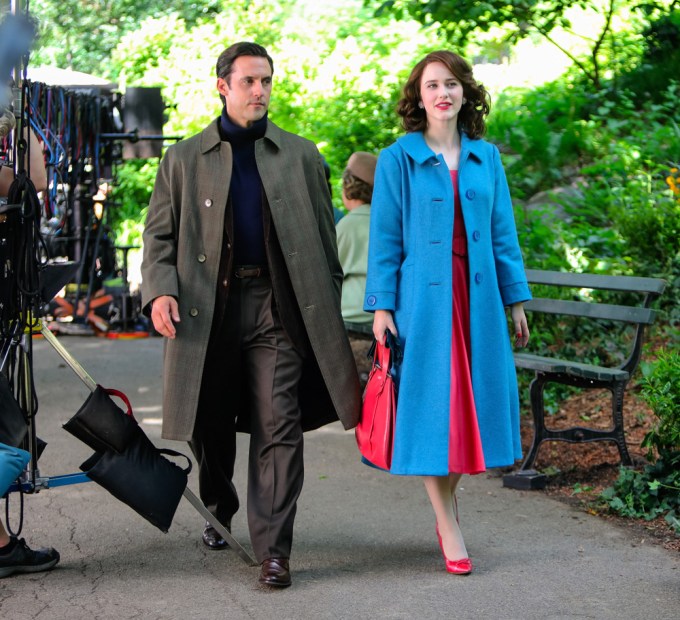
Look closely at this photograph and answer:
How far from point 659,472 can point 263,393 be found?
2107 millimetres

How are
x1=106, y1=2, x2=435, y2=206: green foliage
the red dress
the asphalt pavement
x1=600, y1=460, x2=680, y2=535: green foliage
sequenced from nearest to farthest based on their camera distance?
the asphalt pavement
the red dress
x1=600, y1=460, x2=680, y2=535: green foliage
x1=106, y1=2, x2=435, y2=206: green foliage

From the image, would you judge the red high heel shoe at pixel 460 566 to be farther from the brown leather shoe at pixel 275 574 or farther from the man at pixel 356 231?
the man at pixel 356 231

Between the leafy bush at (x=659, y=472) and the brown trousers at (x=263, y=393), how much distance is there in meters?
1.78

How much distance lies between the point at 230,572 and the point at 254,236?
136 centimetres

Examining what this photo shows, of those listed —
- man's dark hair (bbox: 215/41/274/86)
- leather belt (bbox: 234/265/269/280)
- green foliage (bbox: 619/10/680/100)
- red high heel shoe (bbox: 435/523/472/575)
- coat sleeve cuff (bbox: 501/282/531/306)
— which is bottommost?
red high heel shoe (bbox: 435/523/472/575)

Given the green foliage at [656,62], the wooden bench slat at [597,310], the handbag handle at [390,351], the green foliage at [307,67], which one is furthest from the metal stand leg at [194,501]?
the green foliage at [656,62]

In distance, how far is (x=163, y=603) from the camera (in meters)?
4.17

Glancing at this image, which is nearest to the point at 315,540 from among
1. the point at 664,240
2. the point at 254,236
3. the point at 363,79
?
the point at 254,236

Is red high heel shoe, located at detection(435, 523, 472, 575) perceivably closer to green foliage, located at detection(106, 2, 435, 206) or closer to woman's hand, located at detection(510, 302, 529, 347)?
woman's hand, located at detection(510, 302, 529, 347)

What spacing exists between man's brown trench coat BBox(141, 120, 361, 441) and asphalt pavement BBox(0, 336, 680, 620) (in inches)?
24.3

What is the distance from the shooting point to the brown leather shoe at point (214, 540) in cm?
491

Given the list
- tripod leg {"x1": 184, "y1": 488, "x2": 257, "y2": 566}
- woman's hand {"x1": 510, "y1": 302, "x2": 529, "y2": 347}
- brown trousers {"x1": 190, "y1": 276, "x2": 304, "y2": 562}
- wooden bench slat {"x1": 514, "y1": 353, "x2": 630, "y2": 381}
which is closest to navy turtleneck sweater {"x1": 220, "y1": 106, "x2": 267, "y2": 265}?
brown trousers {"x1": 190, "y1": 276, "x2": 304, "y2": 562}

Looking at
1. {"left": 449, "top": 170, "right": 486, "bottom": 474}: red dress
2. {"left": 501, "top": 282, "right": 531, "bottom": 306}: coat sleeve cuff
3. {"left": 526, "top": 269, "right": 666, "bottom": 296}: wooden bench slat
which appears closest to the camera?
{"left": 449, "top": 170, "right": 486, "bottom": 474}: red dress

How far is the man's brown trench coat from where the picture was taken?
14.7ft
